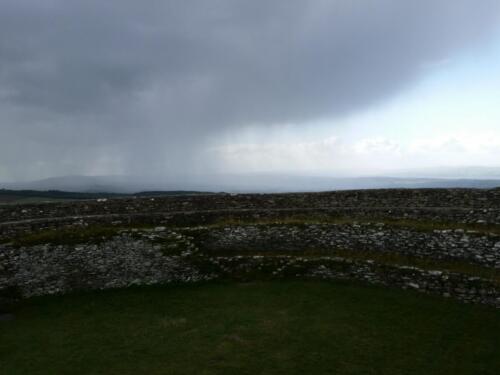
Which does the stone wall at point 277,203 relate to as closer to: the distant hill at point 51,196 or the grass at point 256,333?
the grass at point 256,333

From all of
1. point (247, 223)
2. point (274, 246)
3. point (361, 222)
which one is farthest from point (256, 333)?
point (361, 222)

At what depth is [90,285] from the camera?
19391 mm

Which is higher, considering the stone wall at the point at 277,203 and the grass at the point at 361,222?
the stone wall at the point at 277,203

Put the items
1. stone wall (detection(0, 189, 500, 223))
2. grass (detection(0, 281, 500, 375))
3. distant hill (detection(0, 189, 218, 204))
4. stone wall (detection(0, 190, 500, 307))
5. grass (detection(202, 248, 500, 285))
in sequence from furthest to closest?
distant hill (detection(0, 189, 218, 204)) → stone wall (detection(0, 189, 500, 223)) → stone wall (detection(0, 190, 500, 307)) → grass (detection(202, 248, 500, 285)) → grass (detection(0, 281, 500, 375))

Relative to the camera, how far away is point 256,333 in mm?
13445

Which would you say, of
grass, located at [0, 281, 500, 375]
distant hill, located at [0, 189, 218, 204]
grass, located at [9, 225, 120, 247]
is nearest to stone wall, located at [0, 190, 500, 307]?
grass, located at [9, 225, 120, 247]

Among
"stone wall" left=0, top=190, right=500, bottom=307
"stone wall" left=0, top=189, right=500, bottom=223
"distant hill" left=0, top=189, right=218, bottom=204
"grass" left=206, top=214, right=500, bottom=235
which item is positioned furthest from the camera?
"distant hill" left=0, top=189, right=218, bottom=204

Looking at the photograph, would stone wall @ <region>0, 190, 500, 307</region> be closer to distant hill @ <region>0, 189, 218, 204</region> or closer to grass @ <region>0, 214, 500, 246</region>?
grass @ <region>0, 214, 500, 246</region>

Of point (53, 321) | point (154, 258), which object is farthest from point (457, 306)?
point (53, 321)

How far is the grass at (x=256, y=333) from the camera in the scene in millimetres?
11430

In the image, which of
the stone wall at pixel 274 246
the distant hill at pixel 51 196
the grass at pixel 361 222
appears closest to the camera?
the stone wall at pixel 274 246

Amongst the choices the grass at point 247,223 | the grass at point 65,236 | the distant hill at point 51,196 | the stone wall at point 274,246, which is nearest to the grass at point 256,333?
the stone wall at point 274,246

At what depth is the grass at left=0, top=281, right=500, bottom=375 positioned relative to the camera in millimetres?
11430

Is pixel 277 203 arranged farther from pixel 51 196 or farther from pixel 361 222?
pixel 51 196
